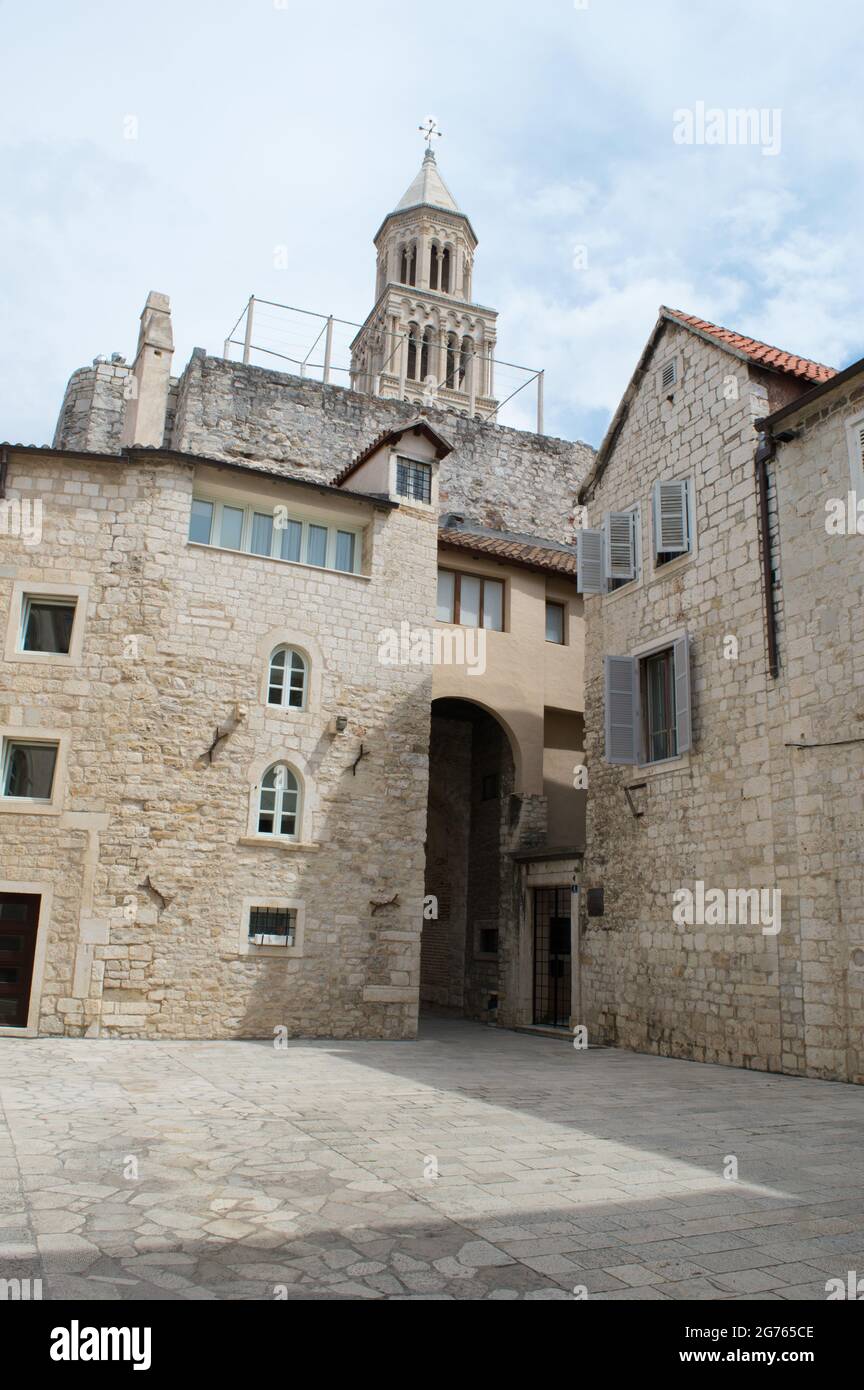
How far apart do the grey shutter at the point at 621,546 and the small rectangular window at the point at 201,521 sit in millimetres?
6533

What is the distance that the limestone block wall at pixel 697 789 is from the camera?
12.5 m

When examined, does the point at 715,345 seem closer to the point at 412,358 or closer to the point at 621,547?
the point at 621,547

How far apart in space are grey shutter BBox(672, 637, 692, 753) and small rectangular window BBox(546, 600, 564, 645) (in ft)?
21.1

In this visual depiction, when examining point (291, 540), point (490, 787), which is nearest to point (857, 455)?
point (291, 540)

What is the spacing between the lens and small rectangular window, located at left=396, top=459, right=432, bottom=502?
17.3 meters

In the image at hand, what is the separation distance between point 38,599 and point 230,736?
3498mm

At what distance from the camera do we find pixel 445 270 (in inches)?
2249

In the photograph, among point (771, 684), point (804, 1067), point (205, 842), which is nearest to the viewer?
point (804, 1067)

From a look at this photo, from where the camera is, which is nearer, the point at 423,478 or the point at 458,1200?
the point at 458,1200

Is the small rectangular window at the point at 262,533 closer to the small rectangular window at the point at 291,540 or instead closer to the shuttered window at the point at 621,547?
the small rectangular window at the point at 291,540

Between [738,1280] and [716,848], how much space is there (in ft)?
30.6

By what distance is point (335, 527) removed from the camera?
1686cm
